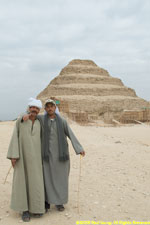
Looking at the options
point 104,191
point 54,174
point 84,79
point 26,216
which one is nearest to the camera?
point 26,216

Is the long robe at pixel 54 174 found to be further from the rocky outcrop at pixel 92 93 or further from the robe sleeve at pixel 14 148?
the rocky outcrop at pixel 92 93

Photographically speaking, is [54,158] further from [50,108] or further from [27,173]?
[50,108]

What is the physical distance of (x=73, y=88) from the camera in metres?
41.7

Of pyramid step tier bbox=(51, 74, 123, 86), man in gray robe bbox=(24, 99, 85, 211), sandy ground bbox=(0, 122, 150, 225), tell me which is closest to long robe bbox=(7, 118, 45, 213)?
man in gray robe bbox=(24, 99, 85, 211)

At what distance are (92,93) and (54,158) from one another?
39083 millimetres

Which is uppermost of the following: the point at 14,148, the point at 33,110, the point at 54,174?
the point at 33,110

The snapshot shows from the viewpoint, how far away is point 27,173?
3.19 metres

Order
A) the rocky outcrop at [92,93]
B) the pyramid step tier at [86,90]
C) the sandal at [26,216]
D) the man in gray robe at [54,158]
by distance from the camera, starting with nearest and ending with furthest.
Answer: the sandal at [26,216] < the man in gray robe at [54,158] < the rocky outcrop at [92,93] < the pyramid step tier at [86,90]

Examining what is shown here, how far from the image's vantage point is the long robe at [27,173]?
10.3ft

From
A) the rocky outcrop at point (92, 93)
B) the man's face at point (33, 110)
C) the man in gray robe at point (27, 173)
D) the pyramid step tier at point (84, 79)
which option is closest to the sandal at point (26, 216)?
the man in gray robe at point (27, 173)

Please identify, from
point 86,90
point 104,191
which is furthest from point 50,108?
point 86,90

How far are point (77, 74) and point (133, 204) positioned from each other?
4337 cm

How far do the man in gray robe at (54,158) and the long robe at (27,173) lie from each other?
10 cm

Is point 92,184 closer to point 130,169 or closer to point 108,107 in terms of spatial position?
point 130,169
